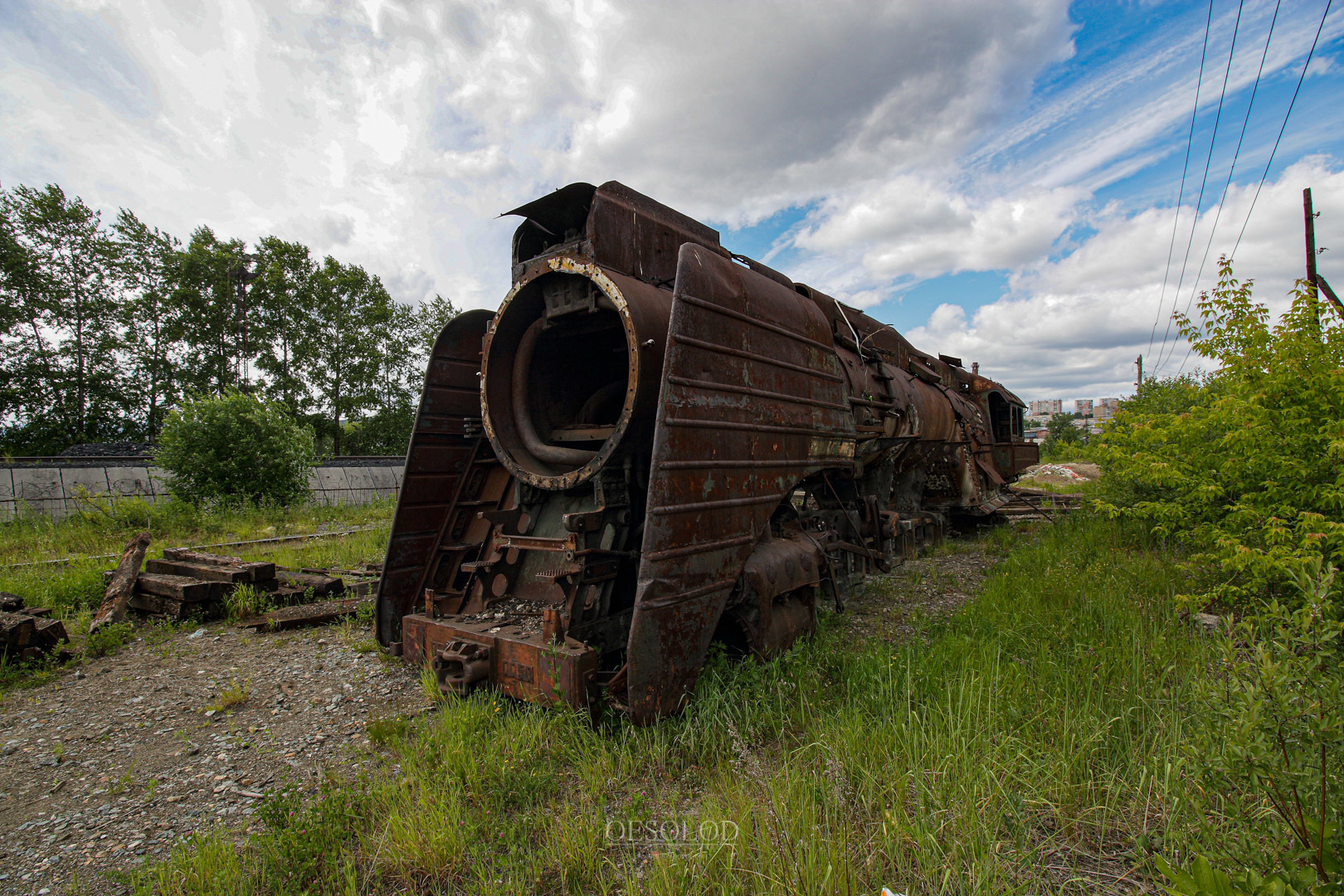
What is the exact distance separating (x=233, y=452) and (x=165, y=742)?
10.5 metres

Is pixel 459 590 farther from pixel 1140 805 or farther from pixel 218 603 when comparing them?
pixel 1140 805

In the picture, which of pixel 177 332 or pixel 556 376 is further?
pixel 177 332

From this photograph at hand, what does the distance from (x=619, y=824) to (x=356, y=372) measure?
33803 millimetres

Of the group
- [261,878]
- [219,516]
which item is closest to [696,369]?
[261,878]

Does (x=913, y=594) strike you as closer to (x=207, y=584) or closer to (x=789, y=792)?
(x=789, y=792)

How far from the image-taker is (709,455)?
3334 mm

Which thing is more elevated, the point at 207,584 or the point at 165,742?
the point at 207,584

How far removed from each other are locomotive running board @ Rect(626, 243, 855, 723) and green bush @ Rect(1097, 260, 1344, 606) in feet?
9.99

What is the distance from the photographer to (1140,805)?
2400 millimetres

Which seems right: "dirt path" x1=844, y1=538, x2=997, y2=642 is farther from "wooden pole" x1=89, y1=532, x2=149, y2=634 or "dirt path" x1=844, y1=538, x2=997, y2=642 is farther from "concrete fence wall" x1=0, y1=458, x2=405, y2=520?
"concrete fence wall" x1=0, y1=458, x2=405, y2=520

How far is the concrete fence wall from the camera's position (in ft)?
36.0

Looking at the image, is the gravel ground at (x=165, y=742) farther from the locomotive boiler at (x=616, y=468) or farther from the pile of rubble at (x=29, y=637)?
the locomotive boiler at (x=616, y=468)

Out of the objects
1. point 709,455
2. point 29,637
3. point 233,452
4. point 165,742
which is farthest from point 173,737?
point 233,452

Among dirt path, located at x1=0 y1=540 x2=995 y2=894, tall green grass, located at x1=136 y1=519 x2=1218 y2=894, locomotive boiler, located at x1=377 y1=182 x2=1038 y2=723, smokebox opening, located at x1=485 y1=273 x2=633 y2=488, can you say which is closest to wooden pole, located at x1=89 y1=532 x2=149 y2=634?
dirt path, located at x1=0 y1=540 x2=995 y2=894
